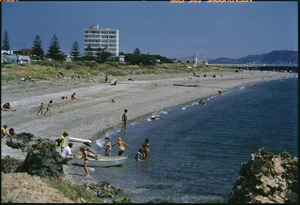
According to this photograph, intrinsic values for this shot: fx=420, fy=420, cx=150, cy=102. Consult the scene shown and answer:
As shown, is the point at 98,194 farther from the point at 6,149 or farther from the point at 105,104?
the point at 105,104

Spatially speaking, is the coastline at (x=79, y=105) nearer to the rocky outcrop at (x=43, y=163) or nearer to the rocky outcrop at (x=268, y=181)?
the rocky outcrop at (x=43, y=163)

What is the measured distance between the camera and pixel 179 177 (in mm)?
16578

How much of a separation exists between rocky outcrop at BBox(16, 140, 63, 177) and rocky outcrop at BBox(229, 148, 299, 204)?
5.11m

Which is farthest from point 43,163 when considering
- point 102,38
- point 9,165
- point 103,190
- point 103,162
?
point 102,38

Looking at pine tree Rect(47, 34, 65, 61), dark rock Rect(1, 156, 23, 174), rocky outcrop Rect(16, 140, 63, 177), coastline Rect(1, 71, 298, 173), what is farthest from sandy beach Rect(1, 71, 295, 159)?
pine tree Rect(47, 34, 65, 61)

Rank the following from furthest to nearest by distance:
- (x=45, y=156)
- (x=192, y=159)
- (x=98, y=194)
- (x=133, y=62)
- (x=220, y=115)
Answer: (x=133, y=62)
(x=220, y=115)
(x=192, y=159)
(x=98, y=194)
(x=45, y=156)

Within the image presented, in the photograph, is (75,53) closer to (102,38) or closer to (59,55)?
(59,55)

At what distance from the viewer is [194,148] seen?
2281 centimetres

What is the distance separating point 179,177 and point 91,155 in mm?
3675

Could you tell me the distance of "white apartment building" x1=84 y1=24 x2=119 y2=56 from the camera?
152 metres

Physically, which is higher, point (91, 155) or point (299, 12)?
point (299, 12)

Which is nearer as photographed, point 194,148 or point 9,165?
point 9,165

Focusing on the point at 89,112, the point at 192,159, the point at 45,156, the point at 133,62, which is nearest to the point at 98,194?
the point at 45,156

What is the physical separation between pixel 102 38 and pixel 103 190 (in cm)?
14319
